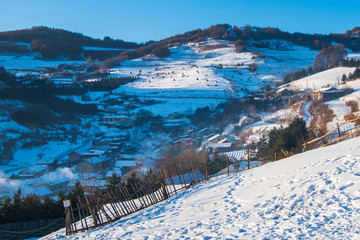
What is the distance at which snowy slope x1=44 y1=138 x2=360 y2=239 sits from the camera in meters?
4.54

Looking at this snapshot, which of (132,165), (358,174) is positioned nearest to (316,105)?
(132,165)

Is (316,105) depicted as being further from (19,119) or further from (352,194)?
(19,119)

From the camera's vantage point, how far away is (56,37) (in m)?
92.9

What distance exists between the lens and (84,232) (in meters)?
8.15

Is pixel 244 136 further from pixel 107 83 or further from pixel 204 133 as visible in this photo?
pixel 107 83

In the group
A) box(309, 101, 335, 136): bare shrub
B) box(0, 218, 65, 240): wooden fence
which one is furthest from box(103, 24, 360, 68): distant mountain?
box(0, 218, 65, 240): wooden fence

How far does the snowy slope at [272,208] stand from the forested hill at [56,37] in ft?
306

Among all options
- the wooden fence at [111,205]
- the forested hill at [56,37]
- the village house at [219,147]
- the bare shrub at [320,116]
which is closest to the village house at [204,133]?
the village house at [219,147]

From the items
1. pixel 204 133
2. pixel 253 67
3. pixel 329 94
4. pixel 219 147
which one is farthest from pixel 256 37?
pixel 219 147

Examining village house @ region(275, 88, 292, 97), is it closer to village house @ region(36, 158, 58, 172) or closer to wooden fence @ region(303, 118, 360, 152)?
wooden fence @ region(303, 118, 360, 152)

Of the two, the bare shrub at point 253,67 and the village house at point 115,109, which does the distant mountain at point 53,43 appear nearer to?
the village house at point 115,109

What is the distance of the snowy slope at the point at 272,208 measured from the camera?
4.54 meters

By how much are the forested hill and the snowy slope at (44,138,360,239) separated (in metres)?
93.2

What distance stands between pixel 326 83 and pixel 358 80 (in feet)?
14.7
